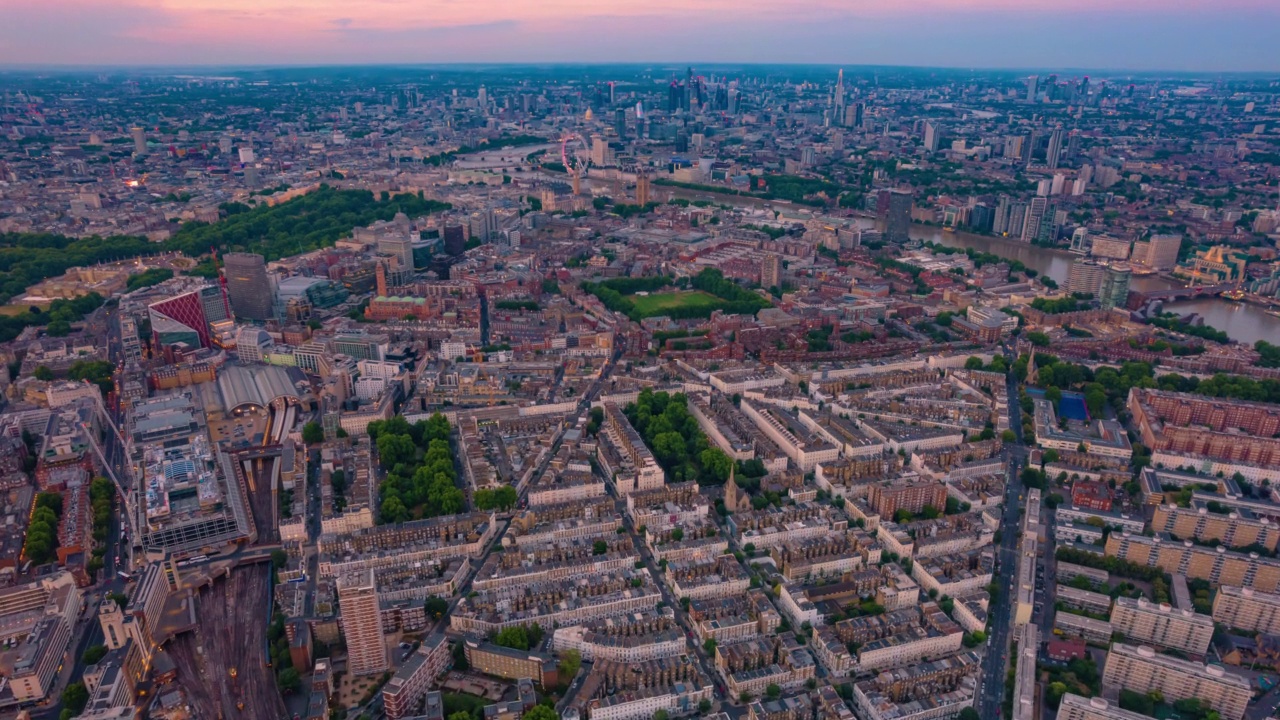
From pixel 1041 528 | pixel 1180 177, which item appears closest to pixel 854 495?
pixel 1041 528

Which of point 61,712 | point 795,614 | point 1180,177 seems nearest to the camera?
point 61,712

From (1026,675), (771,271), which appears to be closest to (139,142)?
(771,271)

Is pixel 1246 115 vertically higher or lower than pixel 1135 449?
higher

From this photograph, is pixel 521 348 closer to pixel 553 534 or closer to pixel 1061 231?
pixel 553 534

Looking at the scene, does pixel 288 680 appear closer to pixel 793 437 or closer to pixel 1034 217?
pixel 793 437

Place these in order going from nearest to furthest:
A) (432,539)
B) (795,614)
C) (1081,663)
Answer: (1081,663) < (795,614) < (432,539)

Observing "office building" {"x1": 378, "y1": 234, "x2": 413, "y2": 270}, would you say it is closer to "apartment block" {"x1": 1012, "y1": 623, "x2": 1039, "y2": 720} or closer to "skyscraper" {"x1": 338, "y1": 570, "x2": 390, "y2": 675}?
"skyscraper" {"x1": 338, "y1": 570, "x2": 390, "y2": 675}

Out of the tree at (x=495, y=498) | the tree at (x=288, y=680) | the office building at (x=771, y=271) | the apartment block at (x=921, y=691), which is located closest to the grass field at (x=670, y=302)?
the office building at (x=771, y=271)
